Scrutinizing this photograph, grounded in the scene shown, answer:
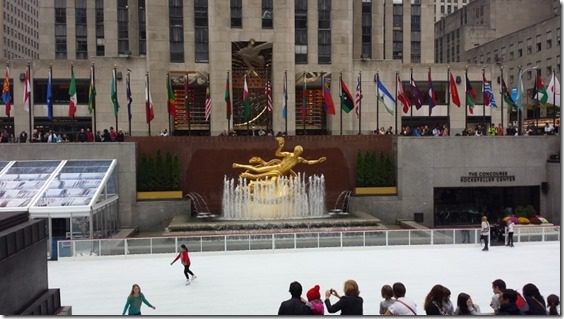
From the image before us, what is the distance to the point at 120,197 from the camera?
27203 millimetres

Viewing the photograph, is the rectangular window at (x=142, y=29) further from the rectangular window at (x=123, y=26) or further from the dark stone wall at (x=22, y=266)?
the dark stone wall at (x=22, y=266)

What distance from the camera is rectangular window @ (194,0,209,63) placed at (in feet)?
125

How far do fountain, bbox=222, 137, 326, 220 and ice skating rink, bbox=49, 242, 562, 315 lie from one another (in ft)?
22.6

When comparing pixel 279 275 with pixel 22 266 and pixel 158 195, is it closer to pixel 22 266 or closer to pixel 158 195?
pixel 22 266

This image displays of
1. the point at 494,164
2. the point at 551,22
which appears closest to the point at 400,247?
the point at 494,164

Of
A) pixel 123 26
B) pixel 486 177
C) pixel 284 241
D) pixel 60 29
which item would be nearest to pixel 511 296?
pixel 284 241

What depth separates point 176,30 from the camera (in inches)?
1489

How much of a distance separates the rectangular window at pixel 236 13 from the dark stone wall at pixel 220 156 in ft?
35.5

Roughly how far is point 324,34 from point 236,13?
5.87 m

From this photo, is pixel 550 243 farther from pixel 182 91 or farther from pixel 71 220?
pixel 182 91

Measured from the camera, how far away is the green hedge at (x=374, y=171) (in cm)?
2923

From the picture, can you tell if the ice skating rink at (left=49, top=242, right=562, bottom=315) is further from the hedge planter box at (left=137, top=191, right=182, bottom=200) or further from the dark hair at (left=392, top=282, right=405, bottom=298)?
the hedge planter box at (left=137, top=191, right=182, bottom=200)

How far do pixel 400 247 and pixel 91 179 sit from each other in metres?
12.6

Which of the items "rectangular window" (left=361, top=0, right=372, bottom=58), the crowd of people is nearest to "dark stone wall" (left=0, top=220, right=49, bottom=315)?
the crowd of people
